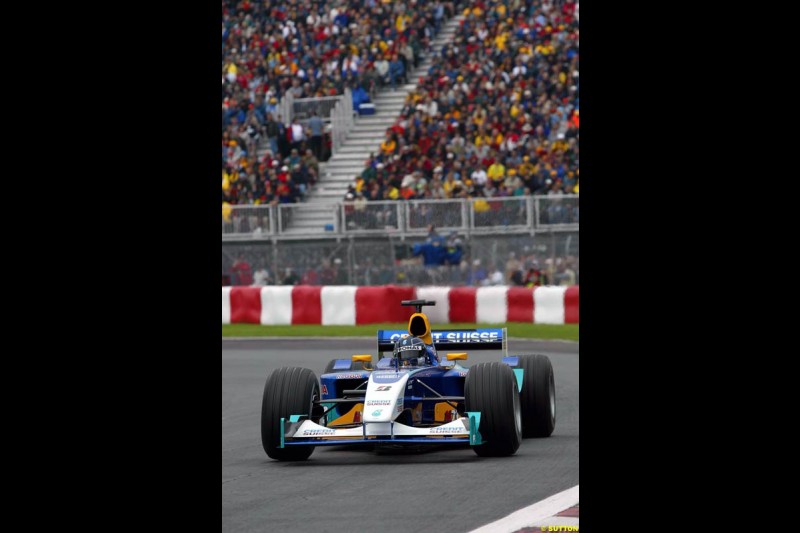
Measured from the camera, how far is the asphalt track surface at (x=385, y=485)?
22.3ft

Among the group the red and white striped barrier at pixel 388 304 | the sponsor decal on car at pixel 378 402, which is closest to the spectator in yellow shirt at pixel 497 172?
the red and white striped barrier at pixel 388 304

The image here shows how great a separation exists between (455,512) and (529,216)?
16.5m

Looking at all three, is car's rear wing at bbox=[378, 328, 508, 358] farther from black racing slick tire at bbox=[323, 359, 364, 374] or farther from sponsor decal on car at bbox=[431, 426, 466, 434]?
sponsor decal on car at bbox=[431, 426, 466, 434]

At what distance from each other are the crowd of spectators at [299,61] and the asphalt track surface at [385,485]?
18842 millimetres

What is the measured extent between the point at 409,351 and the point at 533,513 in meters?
3.48

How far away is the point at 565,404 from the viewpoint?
12.9 meters

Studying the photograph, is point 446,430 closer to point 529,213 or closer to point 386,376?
point 386,376

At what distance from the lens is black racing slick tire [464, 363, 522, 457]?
905 centimetres

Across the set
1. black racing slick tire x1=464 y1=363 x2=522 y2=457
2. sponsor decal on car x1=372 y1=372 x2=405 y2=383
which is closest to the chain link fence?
sponsor decal on car x1=372 y1=372 x2=405 y2=383

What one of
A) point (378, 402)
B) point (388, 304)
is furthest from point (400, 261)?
point (378, 402)

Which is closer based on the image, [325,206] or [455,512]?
[455,512]
